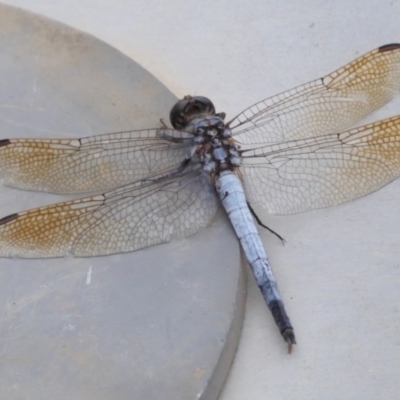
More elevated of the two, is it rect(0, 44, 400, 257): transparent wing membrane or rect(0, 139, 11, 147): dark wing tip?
rect(0, 139, 11, 147): dark wing tip

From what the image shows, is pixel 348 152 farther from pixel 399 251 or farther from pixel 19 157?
pixel 19 157

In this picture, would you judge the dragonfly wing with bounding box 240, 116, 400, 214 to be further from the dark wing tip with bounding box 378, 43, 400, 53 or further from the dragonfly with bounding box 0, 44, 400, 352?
the dark wing tip with bounding box 378, 43, 400, 53

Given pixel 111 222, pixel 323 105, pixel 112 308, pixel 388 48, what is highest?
pixel 388 48

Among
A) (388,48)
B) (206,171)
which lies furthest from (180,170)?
(388,48)

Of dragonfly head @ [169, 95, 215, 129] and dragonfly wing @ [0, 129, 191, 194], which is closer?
dragonfly wing @ [0, 129, 191, 194]

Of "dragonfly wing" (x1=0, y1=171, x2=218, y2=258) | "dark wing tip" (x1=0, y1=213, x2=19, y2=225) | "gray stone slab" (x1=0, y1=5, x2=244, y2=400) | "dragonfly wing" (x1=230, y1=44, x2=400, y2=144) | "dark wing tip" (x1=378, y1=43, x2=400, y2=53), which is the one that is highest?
"dark wing tip" (x1=378, y1=43, x2=400, y2=53)

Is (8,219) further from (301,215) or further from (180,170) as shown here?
(301,215)

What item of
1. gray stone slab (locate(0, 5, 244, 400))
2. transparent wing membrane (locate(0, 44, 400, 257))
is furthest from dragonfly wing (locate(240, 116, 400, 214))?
gray stone slab (locate(0, 5, 244, 400))

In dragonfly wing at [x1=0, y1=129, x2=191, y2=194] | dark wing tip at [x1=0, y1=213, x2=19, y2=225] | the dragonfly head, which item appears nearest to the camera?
dark wing tip at [x1=0, y1=213, x2=19, y2=225]
